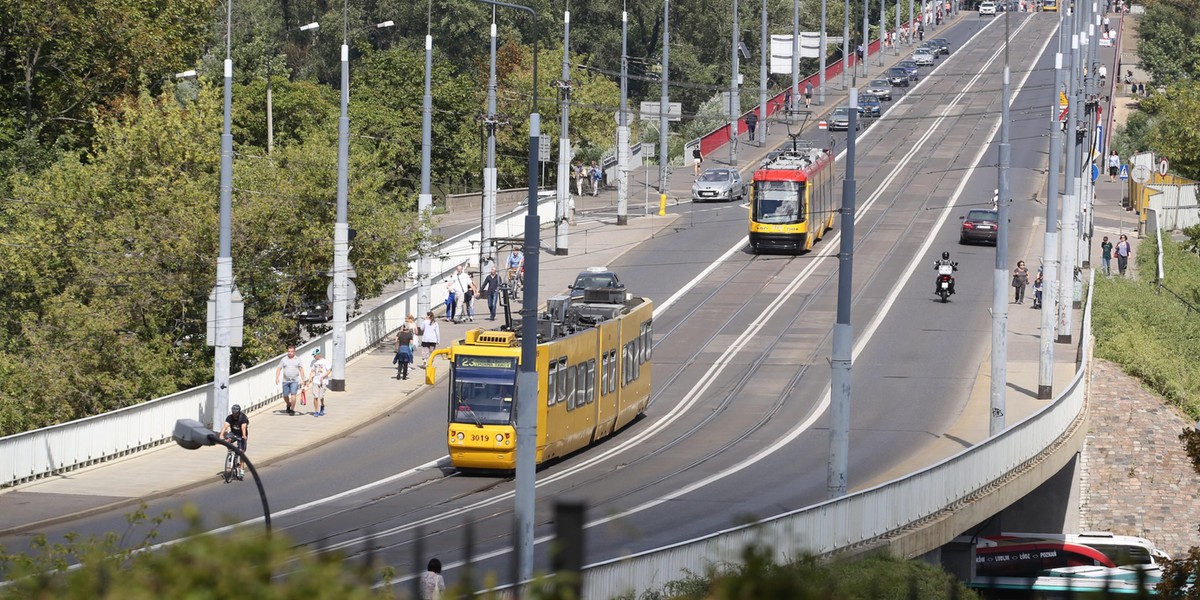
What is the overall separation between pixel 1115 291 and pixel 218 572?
5246 cm

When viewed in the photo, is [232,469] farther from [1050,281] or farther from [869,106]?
[869,106]

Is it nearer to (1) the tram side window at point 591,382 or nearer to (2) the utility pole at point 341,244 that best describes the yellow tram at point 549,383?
(1) the tram side window at point 591,382

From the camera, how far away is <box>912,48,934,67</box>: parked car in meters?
111

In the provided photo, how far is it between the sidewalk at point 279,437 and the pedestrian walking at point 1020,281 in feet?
44.6

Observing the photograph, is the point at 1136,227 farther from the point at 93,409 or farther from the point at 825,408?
the point at 93,409


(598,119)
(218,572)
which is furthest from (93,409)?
(598,119)

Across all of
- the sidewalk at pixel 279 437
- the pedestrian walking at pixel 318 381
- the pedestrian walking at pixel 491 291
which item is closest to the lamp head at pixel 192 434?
the sidewalk at pixel 279 437

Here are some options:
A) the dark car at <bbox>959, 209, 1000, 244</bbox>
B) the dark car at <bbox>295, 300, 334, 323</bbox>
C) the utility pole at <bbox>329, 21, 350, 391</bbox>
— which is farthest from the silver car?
the utility pole at <bbox>329, 21, 350, 391</bbox>

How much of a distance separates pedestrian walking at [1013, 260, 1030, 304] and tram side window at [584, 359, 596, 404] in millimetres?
20889

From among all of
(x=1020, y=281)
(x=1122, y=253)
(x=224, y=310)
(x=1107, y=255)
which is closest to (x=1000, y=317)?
(x=1020, y=281)

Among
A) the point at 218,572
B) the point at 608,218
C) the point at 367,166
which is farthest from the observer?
the point at 608,218

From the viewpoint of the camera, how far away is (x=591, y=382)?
31.3 metres

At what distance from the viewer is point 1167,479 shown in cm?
4300

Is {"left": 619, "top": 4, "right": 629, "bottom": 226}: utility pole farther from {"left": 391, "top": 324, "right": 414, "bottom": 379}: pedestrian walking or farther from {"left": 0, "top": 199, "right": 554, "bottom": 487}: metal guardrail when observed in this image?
{"left": 391, "top": 324, "right": 414, "bottom": 379}: pedestrian walking
